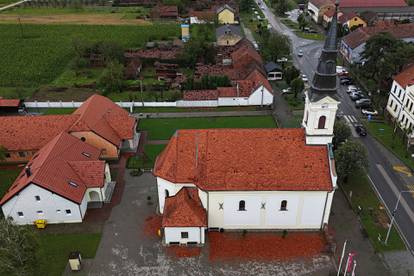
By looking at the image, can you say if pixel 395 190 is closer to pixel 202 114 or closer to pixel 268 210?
pixel 268 210

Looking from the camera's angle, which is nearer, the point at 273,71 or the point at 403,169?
the point at 403,169

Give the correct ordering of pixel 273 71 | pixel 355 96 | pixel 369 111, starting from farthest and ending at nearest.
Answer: pixel 273 71 → pixel 355 96 → pixel 369 111

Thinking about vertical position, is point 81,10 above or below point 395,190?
below

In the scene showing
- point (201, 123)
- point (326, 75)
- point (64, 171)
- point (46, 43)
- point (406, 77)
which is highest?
point (326, 75)

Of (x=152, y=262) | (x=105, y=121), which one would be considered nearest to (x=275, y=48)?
(x=105, y=121)

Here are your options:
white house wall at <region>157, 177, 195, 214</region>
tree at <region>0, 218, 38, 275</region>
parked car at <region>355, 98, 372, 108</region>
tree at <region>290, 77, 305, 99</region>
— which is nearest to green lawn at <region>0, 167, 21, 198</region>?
tree at <region>0, 218, 38, 275</region>

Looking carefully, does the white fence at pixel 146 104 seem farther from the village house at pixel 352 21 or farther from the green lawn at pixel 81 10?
the green lawn at pixel 81 10

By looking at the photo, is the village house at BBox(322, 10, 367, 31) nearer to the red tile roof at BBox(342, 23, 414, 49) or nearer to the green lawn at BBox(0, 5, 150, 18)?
the red tile roof at BBox(342, 23, 414, 49)
